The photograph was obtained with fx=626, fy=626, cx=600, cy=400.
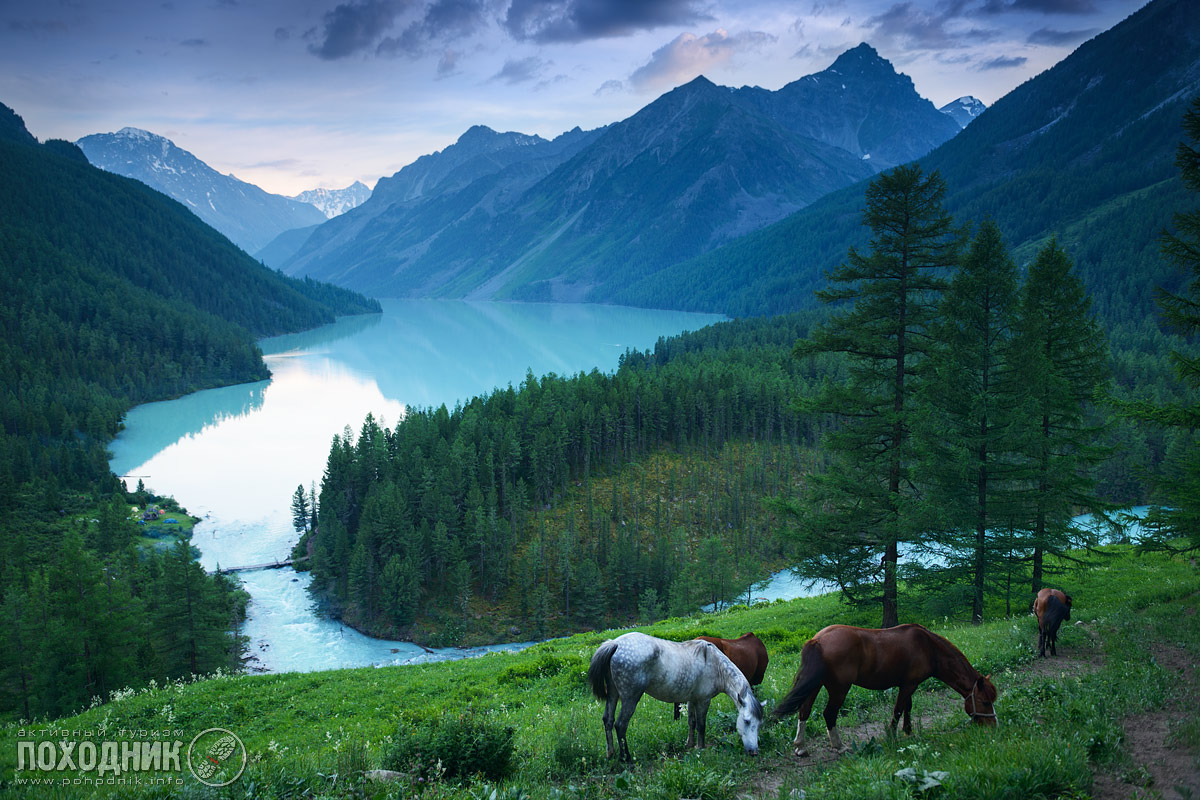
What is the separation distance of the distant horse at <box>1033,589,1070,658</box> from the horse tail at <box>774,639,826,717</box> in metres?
8.63

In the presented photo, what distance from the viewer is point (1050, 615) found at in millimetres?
15867

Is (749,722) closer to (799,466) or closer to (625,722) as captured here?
(625,722)

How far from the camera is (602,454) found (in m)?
87.1

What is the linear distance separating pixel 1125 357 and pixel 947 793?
148590 mm

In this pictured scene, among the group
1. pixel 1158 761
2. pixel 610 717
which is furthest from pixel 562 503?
pixel 1158 761

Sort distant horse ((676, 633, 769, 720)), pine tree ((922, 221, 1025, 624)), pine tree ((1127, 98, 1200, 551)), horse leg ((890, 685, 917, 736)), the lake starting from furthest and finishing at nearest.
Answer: the lake
pine tree ((922, 221, 1025, 624))
pine tree ((1127, 98, 1200, 551))
distant horse ((676, 633, 769, 720))
horse leg ((890, 685, 917, 736))

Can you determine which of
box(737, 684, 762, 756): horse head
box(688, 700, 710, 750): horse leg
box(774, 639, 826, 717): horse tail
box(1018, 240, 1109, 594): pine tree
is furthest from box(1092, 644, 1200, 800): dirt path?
box(1018, 240, 1109, 594): pine tree

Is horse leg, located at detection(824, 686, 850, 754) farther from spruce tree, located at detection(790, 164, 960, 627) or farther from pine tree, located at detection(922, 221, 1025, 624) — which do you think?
pine tree, located at detection(922, 221, 1025, 624)

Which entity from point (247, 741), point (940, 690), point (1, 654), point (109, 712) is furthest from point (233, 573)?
point (940, 690)

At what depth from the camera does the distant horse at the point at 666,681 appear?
433 inches

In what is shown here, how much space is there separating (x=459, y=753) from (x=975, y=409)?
1959 cm

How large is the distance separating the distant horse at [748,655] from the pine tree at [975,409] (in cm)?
1173

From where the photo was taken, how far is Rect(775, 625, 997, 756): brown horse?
35.9ft

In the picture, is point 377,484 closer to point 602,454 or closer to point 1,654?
point 602,454
